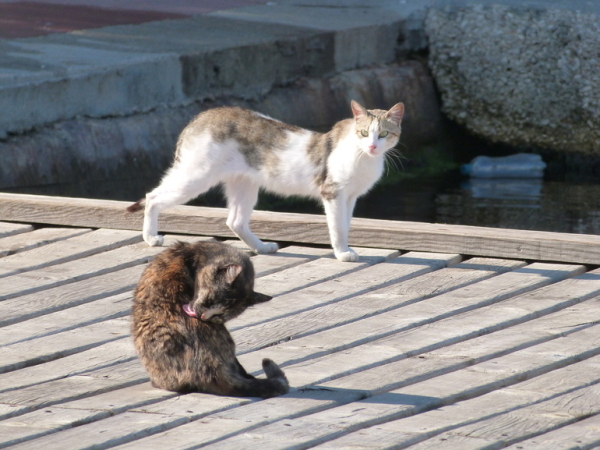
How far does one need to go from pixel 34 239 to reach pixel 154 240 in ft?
1.91

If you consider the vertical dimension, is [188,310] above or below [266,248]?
above

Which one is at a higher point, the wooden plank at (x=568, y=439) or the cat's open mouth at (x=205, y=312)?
the cat's open mouth at (x=205, y=312)

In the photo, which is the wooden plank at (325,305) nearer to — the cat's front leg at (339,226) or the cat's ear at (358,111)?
the cat's front leg at (339,226)

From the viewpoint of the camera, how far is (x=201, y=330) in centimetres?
277

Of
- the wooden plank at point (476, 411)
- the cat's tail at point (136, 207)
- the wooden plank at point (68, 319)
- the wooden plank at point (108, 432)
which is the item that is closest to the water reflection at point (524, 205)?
the cat's tail at point (136, 207)

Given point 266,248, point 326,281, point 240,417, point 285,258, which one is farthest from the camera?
point 266,248

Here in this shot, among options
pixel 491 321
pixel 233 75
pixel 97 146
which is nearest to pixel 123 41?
pixel 233 75

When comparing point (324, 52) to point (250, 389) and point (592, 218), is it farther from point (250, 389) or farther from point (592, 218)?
point (250, 389)

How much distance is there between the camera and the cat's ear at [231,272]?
274cm

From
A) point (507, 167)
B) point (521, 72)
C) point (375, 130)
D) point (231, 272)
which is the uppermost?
point (521, 72)

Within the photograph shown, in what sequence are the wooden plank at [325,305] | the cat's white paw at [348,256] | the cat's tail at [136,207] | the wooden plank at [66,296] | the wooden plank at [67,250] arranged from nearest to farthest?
the wooden plank at [325,305], the wooden plank at [66,296], the wooden plank at [67,250], the cat's white paw at [348,256], the cat's tail at [136,207]

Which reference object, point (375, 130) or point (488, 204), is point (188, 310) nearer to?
point (375, 130)

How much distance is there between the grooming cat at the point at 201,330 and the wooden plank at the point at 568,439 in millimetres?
708

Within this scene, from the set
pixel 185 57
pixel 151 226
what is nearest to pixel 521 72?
pixel 185 57
